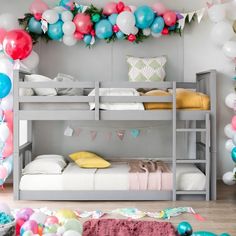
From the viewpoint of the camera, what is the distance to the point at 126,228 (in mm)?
3254

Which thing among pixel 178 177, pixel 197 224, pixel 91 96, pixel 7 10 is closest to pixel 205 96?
pixel 178 177

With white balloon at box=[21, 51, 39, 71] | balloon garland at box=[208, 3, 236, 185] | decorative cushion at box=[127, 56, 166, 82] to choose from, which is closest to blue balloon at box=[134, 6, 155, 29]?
decorative cushion at box=[127, 56, 166, 82]

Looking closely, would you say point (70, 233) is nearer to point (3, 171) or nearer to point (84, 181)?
point (84, 181)

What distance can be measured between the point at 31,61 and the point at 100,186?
1.55 metres

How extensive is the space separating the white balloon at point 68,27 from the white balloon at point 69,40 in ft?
0.33

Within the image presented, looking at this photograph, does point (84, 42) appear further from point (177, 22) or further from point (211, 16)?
point (211, 16)

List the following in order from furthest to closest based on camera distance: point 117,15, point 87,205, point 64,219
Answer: point 117,15 < point 87,205 < point 64,219

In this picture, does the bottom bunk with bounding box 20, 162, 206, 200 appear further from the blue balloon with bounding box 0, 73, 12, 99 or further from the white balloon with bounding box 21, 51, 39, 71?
the white balloon with bounding box 21, 51, 39, 71

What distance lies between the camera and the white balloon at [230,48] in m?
4.64

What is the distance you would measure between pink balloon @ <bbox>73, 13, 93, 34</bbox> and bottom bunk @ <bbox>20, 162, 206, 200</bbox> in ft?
5.03

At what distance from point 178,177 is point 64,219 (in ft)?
4.91

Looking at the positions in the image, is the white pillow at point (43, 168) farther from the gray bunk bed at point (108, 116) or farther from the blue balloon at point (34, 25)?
the blue balloon at point (34, 25)

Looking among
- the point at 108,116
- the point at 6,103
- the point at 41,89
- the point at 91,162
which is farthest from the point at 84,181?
the point at 6,103

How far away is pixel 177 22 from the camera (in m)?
4.89
